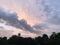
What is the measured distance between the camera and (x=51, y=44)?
279 feet

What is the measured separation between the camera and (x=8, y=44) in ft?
282

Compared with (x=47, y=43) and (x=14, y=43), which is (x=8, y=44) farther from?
(x=47, y=43)

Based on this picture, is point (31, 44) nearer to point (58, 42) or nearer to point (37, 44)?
point (37, 44)

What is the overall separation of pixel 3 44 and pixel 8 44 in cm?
207

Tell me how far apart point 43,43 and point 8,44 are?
14460 millimetres

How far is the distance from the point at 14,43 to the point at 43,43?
1207 cm

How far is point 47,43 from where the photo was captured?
278ft

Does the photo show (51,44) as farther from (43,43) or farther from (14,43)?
(14,43)

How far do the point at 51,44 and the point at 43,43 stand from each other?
345 cm

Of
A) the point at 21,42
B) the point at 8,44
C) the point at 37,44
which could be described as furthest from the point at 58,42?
the point at 8,44

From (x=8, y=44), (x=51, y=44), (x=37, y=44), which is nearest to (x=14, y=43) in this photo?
(x=8, y=44)

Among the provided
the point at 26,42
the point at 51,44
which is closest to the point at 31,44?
the point at 26,42

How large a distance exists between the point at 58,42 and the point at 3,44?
22837 millimetres

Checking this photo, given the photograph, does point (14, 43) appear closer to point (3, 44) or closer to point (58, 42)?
point (3, 44)
